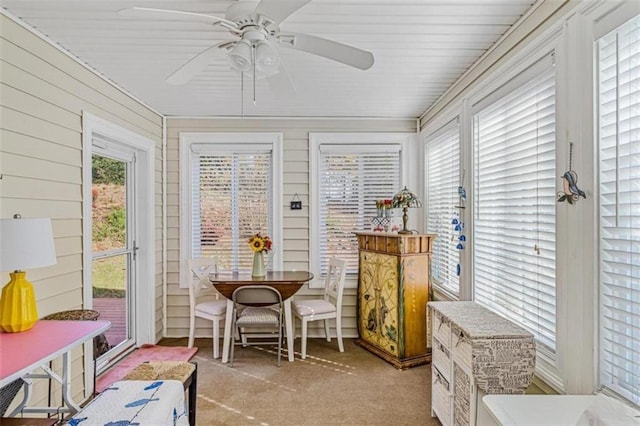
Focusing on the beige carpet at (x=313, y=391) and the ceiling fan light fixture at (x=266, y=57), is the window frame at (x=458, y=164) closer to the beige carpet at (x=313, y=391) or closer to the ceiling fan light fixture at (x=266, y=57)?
the beige carpet at (x=313, y=391)

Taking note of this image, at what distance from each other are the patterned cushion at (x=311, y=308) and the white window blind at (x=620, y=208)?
253cm

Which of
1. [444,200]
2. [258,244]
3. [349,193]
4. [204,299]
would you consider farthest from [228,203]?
[444,200]

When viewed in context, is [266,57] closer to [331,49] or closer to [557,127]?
[331,49]

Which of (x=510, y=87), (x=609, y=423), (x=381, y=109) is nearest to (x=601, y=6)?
(x=510, y=87)

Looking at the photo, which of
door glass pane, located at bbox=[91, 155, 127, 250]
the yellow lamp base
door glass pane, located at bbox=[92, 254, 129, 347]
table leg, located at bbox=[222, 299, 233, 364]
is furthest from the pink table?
table leg, located at bbox=[222, 299, 233, 364]

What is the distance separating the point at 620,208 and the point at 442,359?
1.40 m

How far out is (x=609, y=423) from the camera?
1237mm

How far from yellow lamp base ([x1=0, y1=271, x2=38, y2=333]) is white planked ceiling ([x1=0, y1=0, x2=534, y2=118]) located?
1.49 meters

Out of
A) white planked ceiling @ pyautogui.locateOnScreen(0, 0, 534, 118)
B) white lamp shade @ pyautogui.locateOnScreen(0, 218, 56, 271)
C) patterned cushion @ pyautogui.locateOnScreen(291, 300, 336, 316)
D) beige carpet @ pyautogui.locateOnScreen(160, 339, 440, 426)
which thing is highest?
→ white planked ceiling @ pyautogui.locateOnScreen(0, 0, 534, 118)

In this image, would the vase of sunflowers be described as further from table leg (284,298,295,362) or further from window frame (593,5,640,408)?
window frame (593,5,640,408)

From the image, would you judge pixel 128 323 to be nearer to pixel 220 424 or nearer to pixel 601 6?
pixel 220 424

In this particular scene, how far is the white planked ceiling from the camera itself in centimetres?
209

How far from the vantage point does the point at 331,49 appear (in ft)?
6.31

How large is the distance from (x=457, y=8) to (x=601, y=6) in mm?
726
